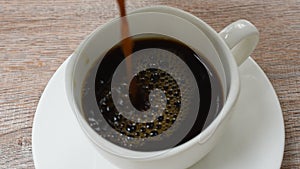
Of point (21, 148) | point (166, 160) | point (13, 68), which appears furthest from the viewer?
point (13, 68)

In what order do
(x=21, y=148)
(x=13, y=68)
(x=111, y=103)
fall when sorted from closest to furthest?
(x=111, y=103), (x=21, y=148), (x=13, y=68)

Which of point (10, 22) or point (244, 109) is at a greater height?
point (244, 109)

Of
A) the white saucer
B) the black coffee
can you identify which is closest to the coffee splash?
the black coffee

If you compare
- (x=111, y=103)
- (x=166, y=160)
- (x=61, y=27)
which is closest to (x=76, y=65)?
(x=111, y=103)

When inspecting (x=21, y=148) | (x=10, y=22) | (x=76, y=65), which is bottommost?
(x=21, y=148)

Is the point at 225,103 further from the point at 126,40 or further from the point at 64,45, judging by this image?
the point at 64,45

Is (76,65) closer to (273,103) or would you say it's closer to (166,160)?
(166,160)

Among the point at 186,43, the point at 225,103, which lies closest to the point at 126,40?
the point at 186,43

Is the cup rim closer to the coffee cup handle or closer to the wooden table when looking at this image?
the coffee cup handle
